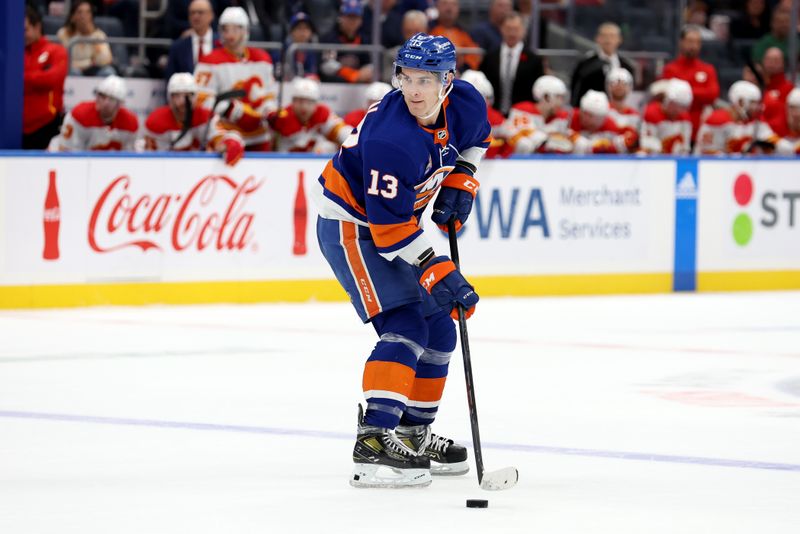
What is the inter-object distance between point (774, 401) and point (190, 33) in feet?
19.2

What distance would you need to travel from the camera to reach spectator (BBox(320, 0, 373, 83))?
39.9ft

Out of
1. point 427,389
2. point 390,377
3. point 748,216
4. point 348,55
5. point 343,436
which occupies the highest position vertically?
point 348,55

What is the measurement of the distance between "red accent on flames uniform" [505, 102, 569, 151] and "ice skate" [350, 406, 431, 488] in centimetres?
710

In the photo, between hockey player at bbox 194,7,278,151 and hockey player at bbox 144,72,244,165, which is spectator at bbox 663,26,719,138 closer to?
hockey player at bbox 194,7,278,151

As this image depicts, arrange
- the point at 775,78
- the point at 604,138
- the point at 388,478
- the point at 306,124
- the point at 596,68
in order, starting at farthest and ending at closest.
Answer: the point at 775,78 → the point at 596,68 → the point at 604,138 → the point at 306,124 → the point at 388,478

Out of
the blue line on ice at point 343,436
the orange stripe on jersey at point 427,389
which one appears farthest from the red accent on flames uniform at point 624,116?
the orange stripe on jersey at point 427,389

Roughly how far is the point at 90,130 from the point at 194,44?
103 cm

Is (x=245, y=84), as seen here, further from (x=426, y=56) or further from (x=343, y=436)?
(x=426, y=56)

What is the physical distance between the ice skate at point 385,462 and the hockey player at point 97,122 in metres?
6.04

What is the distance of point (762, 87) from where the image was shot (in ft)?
46.8

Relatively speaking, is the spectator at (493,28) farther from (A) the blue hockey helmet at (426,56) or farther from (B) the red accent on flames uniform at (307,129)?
(A) the blue hockey helmet at (426,56)

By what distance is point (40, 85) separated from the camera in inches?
415

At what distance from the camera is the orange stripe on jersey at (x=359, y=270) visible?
4969 millimetres

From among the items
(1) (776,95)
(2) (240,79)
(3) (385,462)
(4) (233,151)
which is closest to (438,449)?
(3) (385,462)
